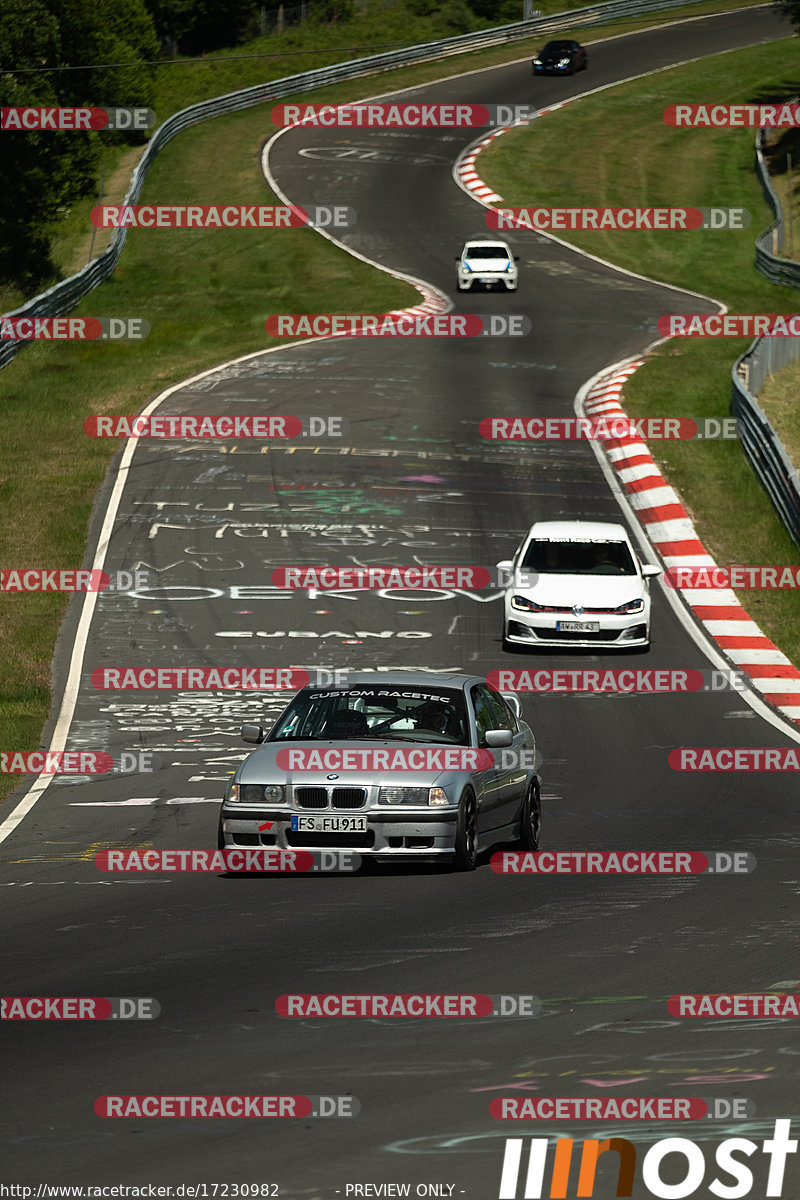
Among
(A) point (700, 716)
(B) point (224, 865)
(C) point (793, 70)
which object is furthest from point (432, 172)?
(B) point (224, 865)

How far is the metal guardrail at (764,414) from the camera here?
95.3 ft

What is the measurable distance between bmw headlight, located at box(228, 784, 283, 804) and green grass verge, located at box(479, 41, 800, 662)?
42.1 ft

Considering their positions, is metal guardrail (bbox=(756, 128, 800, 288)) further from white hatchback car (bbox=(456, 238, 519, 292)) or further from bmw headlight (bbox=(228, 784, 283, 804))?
bmw headlight (bbox=(228, 784, 283, 804))

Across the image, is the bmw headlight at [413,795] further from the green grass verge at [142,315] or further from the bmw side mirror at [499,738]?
the green grass verge at [142,315]

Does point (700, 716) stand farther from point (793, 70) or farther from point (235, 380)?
point (793, 70)

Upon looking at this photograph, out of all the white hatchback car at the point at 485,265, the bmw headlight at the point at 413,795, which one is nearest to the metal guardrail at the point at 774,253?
the white hatchback car at the point at 485,265

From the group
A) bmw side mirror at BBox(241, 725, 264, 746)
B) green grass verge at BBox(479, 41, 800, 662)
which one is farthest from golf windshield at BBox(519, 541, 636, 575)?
bmw side mirror at BBox(241, 725, 264, 746)

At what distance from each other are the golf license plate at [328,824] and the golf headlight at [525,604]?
453 inches

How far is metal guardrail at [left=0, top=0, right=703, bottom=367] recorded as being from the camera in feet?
152

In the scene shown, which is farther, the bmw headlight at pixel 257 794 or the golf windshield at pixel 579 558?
the golf windshield at pixel 579 558

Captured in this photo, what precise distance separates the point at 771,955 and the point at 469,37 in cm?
8105

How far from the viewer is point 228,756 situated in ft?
60.0

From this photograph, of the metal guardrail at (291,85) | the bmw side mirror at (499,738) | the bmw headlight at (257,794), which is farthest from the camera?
the metal guardrail at (291,85)

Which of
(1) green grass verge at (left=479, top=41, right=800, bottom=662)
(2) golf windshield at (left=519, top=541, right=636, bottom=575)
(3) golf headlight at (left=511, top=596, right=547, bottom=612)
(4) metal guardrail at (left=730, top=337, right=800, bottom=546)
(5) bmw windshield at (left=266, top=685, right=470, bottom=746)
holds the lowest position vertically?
(1) green grass verge at (left=479, top=41, right=800, bottom=662)
